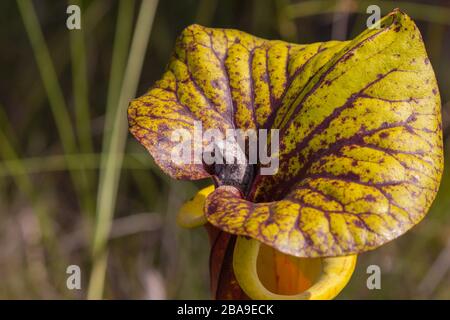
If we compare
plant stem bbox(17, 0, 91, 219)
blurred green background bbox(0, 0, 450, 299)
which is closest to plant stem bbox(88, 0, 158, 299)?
blurred green background bbox(0, 0, 450, 299)

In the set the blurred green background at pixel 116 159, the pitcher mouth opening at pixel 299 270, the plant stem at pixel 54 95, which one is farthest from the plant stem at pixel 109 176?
the pitcher mouth opening at pixel 299 270

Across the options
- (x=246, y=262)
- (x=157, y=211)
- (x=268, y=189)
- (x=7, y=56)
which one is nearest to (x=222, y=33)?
(x=268, y=189)

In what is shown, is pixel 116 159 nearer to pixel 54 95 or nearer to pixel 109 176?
pixel 109 176

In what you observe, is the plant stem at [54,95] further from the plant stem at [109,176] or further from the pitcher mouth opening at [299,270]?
the pitcher mouth opening at [299,270]

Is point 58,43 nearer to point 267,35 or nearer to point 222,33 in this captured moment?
point 267,35

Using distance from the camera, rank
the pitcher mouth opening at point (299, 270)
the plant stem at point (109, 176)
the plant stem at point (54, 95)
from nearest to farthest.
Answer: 1. the pitcher mouth opening at point (299, 270)
2. the plant stem at point (109, 176)
3. the plant stem at point (54, 95)


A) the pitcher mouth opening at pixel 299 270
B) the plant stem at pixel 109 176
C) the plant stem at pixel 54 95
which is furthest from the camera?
the plant stem at pixel 54 95

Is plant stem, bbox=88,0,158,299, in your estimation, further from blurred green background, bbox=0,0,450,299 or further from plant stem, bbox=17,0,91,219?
plant stem, bbox=17,0,91,219

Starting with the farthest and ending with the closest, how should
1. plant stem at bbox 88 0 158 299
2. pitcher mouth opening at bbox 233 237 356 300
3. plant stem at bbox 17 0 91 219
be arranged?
plant stem at bbox 17 0 91 219, plant stem at bbox 88 0 158 299, pitcher mouth opening at bbox 233 237 356 300

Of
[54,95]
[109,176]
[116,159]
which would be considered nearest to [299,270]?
[109,176]

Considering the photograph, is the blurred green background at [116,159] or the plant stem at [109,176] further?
the blurred green background at [116,159]
